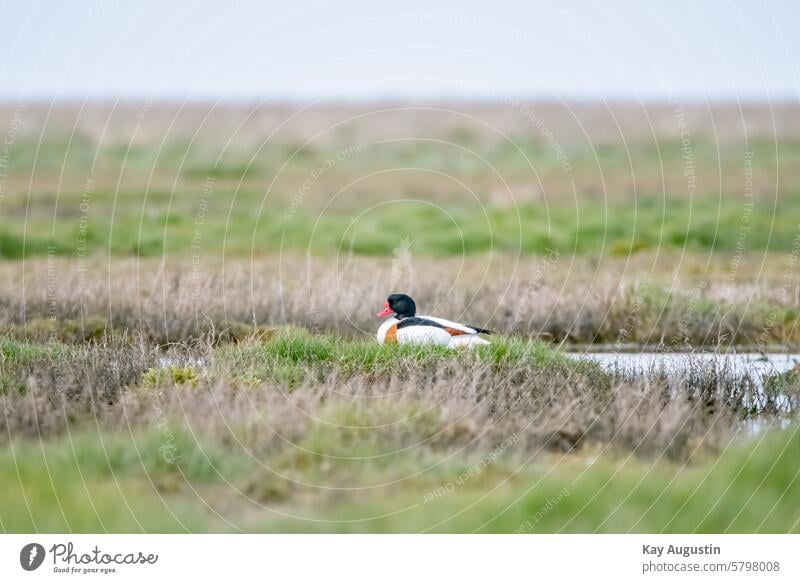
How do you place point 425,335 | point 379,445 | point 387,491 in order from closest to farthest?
point 387,491 < point 379,445 < point 425,335

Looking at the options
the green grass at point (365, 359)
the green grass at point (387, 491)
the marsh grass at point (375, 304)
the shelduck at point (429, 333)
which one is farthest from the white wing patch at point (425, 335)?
the green grass at point (387, 491)

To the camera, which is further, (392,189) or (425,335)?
(392,189)

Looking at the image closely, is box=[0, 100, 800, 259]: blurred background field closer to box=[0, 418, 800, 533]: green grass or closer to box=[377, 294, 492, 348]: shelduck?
box=[377, 294, 492, 348]: shelduck

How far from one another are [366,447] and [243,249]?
1185 cm

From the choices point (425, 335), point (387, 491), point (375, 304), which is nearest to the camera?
point (387, 491)

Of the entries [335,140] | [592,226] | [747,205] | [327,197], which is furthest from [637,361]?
[335,140]

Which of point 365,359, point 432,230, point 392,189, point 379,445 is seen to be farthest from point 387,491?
point 392,189

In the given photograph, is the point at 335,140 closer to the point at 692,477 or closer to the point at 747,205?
the point at 747,205

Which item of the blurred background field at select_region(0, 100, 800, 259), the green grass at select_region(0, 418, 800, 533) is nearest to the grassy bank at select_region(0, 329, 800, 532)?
the green grass at select_region(0, 418, 800, 533)
